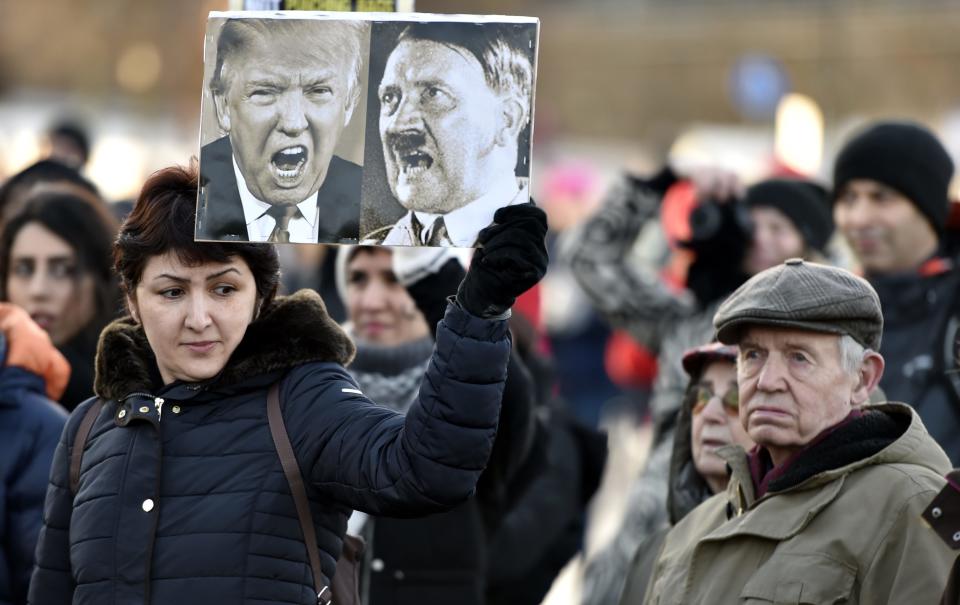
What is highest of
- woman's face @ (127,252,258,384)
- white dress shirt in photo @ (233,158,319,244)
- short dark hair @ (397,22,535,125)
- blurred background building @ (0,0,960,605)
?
blurred background building @ (0,0,960,605)

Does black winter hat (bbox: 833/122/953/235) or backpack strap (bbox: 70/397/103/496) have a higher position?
black winter hat (bbox: 833/122/953/235)

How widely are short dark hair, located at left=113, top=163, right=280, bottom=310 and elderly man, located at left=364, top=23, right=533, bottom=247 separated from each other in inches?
16.6

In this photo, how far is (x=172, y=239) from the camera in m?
4.35

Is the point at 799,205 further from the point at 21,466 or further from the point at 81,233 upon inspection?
the point at 21,466

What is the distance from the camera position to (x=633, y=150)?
3494 centimetres

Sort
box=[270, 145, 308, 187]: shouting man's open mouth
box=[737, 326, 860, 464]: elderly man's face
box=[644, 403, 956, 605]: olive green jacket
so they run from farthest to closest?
box=[737, 326, 860, 464]: elderly man's face < box=[644, 403, 956, 605]: olive green jacket < box=[270, 145, 308, 187]: shouting man's open mouth

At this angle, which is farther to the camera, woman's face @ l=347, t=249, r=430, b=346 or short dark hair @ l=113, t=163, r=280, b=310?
woman's face @ l=347, t=249, r=430, b=346

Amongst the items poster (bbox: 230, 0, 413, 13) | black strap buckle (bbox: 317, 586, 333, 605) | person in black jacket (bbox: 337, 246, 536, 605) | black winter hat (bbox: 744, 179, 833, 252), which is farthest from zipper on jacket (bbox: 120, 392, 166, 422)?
black winter hat (bbox: 744, 179, 833, 252)

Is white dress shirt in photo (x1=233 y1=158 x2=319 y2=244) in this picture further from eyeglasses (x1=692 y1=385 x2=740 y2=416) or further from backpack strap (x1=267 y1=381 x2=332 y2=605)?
eyeglasses (x1=692 y1=385 x2=740 y2=416)

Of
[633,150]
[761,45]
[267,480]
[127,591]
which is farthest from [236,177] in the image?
[761,45]

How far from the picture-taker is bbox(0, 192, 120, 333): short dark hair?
261 inches

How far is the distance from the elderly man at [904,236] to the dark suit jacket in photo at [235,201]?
2.61 metres

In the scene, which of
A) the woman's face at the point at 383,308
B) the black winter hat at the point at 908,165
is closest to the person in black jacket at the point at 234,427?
the woman's face at the point at 383,308

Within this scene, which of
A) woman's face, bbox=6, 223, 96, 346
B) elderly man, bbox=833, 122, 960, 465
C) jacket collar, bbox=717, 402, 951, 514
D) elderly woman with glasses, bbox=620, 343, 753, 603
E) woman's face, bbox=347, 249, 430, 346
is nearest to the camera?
jacket collar, bbox=717, 402, 951, 514
